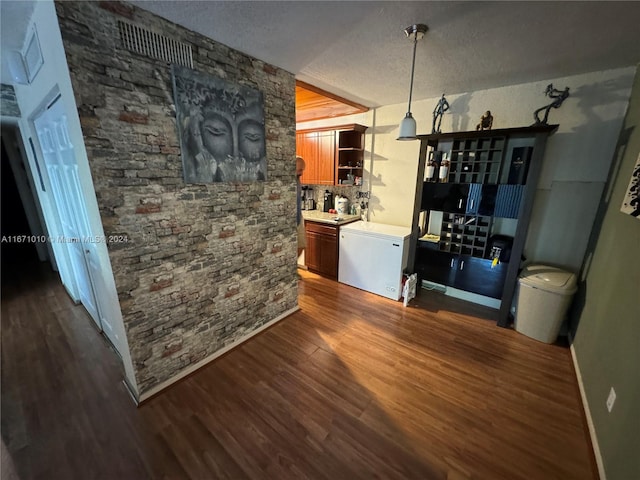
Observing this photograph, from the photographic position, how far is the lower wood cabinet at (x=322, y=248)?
11.4 feet

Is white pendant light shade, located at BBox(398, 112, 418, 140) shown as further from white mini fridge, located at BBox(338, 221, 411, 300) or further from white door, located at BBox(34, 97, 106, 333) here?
white door, located at BBox(34, 97, 106, 333)

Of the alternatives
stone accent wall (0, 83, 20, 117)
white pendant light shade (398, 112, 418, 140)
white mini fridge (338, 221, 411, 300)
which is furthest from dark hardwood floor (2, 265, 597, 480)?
stone accent wall (0, 83, 20, 117)

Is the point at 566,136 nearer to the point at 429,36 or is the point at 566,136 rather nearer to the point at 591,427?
the point at 429,36

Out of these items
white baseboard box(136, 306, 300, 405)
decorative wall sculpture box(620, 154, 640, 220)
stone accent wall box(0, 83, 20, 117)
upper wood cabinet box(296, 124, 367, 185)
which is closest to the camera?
decorative wall sculpture box(620, 154, 640, 220)

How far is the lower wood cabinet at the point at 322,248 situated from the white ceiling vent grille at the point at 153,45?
Answer: 2327mm

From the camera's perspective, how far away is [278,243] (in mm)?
2439

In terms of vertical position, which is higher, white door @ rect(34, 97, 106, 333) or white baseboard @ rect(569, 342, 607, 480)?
white door @ rect(34, 97, 106, 333)

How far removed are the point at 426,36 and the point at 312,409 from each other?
8.56 ft

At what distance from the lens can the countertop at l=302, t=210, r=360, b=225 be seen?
343cm

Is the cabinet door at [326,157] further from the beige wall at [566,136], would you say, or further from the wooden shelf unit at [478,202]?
the wooden shelf unit at [478,202]

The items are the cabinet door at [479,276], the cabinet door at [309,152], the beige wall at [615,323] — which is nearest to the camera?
the beige wall at [615,323]

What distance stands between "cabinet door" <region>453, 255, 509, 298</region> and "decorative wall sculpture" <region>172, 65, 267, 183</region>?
2417 mm

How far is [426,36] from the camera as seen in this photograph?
165cm

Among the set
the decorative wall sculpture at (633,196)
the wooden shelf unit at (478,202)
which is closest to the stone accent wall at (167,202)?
the wooden shelf unit at (478,202)
